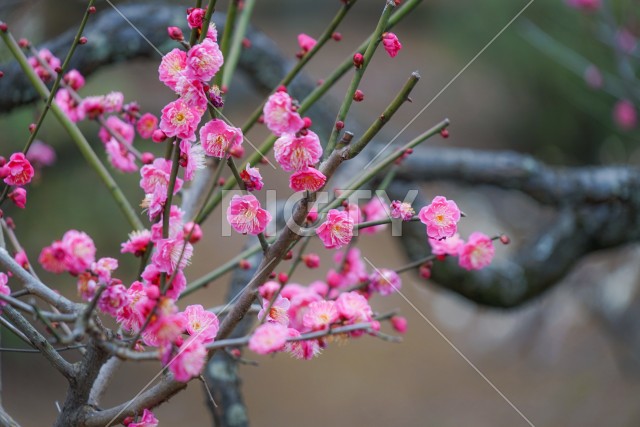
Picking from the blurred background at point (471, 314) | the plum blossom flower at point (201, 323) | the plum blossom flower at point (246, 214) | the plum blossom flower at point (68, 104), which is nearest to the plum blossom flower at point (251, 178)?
the plum blossom flower at point (246, 214)

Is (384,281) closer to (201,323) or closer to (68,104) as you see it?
(201,323)

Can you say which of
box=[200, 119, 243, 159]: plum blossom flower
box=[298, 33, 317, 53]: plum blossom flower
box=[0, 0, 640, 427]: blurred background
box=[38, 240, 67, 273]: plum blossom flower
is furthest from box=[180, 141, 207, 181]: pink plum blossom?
box=[0, 0, 640, 427]: blurred background

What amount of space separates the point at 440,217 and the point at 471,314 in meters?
3.14

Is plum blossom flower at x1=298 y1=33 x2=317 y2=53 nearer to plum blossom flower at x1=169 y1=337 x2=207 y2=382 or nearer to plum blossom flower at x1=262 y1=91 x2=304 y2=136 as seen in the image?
plum blossom flower at x1=262 y1=91 x2=304 y2=136

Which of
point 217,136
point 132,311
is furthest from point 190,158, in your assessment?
point 132,311

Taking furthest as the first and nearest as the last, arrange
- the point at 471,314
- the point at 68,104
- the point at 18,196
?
1. the point at 471,314
2. the point at 68,104
3. the point at 18,196

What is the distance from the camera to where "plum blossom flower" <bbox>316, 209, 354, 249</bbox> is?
63cm

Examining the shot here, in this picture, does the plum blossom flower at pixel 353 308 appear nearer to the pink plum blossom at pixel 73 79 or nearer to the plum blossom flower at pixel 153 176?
the plum blossom flower at pixel 153 176

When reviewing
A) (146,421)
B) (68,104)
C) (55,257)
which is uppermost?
(68,104)

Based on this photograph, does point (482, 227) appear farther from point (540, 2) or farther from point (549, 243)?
point (549, 243)

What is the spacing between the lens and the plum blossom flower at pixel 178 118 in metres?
0.58

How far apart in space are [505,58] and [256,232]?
184 inches

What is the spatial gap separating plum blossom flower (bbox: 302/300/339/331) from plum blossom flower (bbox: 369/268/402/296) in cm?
24

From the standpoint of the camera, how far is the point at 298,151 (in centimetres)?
58
